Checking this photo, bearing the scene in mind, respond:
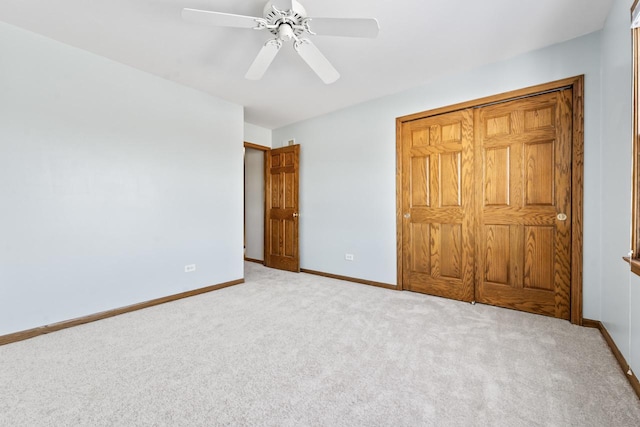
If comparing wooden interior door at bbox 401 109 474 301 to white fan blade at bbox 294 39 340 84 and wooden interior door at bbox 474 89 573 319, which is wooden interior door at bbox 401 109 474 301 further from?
white fan blade at bbox 294 39 340 84

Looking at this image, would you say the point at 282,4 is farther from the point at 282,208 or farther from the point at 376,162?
the point at 282,208

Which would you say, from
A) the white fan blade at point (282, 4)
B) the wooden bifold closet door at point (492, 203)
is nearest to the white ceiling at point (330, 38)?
the white fan blade at point (282, 4)

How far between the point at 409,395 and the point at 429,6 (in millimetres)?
2613

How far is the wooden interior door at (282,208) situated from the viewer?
4637 mm

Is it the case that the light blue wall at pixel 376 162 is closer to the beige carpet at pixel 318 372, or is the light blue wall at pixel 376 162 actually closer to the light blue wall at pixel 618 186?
the light blue wall at pixel 618 186

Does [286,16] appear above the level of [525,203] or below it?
above

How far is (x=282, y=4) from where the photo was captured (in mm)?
1777

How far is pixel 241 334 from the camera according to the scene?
2303 millimetres

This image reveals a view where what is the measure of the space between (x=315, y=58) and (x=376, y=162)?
6.17 feet

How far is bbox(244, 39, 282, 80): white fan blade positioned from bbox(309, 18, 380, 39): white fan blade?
0.35m

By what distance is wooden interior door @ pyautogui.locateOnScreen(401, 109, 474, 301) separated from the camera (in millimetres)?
3072

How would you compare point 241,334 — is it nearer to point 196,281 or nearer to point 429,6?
point 196,281

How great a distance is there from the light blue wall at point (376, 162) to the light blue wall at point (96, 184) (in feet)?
4.84

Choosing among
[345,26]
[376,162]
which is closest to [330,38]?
[345,26]
